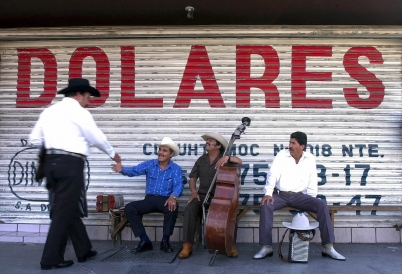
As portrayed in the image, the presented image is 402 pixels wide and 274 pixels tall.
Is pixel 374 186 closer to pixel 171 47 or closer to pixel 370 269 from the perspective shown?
pixel 370 269

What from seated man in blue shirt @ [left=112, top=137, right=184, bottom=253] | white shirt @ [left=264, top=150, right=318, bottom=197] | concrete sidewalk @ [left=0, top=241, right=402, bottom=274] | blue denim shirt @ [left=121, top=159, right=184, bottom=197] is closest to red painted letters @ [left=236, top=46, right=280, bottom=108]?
white shirt @ [left=264, top=150, right=318, bottom=197]

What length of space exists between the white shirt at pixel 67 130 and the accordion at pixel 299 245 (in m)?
2.32

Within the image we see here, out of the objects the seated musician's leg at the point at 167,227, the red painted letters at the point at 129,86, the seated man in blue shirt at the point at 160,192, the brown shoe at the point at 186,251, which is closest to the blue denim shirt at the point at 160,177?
the seated man in blue shirt at the point at 160,192

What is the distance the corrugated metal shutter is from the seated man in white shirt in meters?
0.80

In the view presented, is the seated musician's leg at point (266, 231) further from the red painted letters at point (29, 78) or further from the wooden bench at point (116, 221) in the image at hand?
the red painted letters at point (29, 78)

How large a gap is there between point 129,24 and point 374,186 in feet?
13.8

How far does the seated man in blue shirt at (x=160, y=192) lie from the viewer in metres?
5.50

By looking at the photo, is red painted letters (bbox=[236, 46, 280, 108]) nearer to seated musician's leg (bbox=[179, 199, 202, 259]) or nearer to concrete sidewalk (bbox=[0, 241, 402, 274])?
seated musician's leg (bbox=[179, 199, 202, 259])

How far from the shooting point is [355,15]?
5969 mm

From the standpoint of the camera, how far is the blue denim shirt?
576 centimetres

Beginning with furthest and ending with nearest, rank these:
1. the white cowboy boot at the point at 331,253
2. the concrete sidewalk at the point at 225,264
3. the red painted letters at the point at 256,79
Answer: the red painted letters at the point at 256,79, the white cowboy boot at the point at 331,253, the concrete sidewalk at the point at 225,264

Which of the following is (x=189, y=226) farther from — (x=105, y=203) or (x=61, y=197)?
(x=61, y=197)

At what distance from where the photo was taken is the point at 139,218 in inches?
220

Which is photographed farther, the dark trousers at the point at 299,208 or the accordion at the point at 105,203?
the accordion at the point at 105,203
